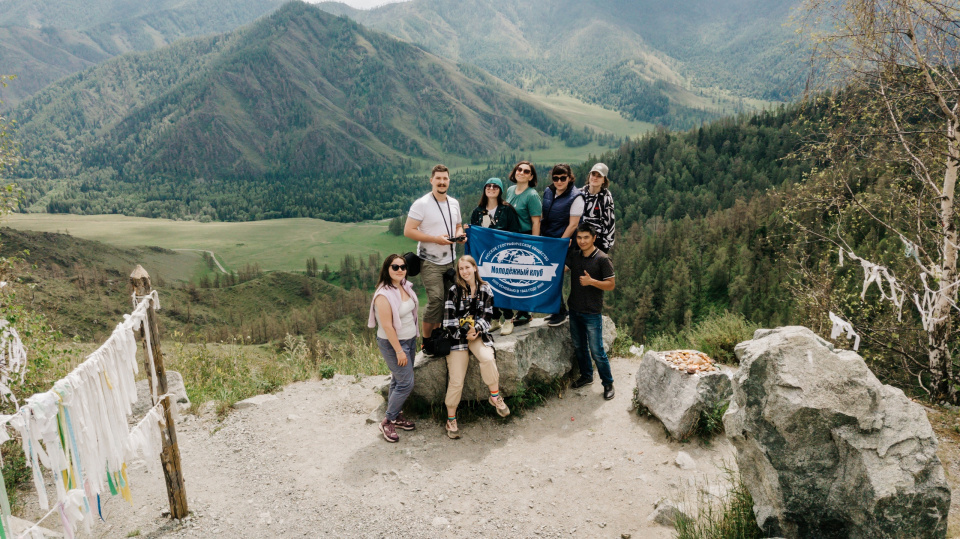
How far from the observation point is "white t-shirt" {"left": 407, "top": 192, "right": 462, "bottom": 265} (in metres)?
8.05

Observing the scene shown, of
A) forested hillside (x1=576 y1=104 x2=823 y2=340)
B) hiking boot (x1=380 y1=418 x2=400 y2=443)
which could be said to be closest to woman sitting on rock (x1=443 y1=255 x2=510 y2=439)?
hiking boot (x1=380 y1=418 x2=400 y2=443)

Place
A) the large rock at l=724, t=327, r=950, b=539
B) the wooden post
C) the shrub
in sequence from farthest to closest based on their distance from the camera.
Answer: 1. the wooden post
2. the shrub
3. the large rock at l=724, t=327, r=950, b=539

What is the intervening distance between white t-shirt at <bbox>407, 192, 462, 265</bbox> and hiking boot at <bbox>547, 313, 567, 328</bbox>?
8.02 ft

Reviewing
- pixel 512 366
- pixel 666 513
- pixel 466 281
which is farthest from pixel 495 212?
pixel 666 513

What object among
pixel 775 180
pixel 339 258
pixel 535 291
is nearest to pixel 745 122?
pixel 775 180

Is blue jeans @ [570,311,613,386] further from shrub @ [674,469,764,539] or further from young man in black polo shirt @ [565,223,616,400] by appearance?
shrub @ [674,469,764,539]

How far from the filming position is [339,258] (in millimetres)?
174750

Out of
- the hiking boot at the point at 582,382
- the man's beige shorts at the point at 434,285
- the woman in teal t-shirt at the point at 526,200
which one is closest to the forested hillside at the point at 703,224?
the woman in teal t-shirt at the point at 526,200

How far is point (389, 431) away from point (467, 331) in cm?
209

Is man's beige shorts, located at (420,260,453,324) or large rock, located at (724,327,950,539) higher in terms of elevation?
man's beige shorts, located at (420,260,453,324)

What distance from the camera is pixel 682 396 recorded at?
25.5 ft

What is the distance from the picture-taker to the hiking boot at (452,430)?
8180 mm

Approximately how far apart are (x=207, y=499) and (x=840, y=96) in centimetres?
1289

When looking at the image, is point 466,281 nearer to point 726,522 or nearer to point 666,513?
point 666,513
